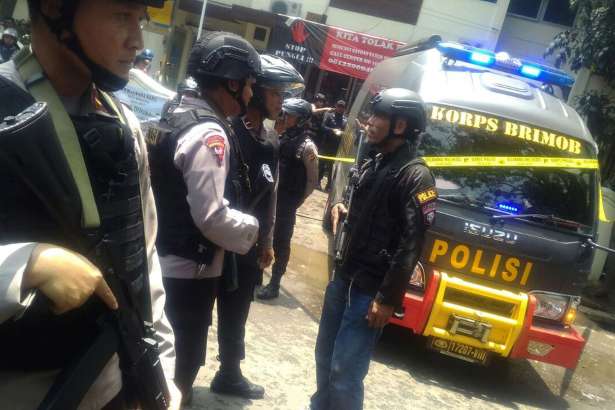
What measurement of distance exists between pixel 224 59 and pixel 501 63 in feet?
10.9

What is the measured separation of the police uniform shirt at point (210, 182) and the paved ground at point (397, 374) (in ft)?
4.78

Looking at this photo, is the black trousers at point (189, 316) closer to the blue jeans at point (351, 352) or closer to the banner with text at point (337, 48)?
the blue jeans at point (351, 352)

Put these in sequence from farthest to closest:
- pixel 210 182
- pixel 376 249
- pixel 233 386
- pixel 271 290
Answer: pixel 271 290, pixel 233 386, pixel 376 249, pixel 210 182

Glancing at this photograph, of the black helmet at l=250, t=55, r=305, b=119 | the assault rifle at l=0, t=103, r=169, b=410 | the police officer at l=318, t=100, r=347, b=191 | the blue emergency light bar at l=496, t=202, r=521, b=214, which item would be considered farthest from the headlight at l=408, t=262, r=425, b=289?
the police officer at l=318, t=100, r=347, b=191

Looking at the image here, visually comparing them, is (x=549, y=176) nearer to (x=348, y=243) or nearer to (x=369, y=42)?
(x=348, y=243)

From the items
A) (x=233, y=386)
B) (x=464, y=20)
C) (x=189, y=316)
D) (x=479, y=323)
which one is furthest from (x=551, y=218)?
(x=464, y=20)

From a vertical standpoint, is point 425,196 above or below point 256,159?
above

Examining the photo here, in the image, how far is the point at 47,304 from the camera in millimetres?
1126

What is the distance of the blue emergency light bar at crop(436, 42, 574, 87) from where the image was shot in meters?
5.18

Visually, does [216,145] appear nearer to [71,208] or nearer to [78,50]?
[78,50]

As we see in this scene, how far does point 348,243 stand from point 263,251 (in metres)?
0.54

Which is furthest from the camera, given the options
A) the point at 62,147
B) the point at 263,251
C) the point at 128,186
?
the point at 263,251

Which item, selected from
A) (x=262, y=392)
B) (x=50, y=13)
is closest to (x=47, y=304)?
(x=50, y=13)

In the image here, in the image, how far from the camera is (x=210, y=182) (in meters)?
2.50
